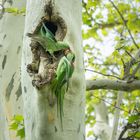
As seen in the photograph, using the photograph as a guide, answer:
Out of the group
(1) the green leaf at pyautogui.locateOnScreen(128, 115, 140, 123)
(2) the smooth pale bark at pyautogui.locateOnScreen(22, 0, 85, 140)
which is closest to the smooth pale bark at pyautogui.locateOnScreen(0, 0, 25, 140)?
(1) the green leaf at pyautogui.locateOnScreen(128, 115, 140, 123)

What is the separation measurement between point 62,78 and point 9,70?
1226 millimetres

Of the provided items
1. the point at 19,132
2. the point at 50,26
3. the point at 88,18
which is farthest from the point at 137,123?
the point at 88,18

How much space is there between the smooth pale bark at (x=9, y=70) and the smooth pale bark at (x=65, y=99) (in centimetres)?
92

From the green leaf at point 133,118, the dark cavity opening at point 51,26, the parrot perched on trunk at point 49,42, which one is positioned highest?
the dark cavity opening at point 51,26

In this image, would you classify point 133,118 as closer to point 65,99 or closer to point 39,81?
point 65,99

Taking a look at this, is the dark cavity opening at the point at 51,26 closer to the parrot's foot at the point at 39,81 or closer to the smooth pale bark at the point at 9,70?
the parrot's foot at the point at 39,81

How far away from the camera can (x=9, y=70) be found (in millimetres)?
2398

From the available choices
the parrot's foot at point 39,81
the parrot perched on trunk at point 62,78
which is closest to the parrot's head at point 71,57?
the parrot perched on trunk at point 62,78

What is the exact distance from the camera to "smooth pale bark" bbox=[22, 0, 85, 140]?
1276 millimetres

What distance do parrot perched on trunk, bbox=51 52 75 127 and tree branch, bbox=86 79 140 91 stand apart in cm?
109

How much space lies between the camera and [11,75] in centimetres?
238

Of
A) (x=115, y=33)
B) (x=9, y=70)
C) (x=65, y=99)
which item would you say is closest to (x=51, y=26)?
(x=65, y=99)

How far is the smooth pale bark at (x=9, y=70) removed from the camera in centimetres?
230

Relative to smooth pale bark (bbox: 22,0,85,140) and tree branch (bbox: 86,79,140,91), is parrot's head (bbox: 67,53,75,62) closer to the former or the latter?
smooth pale bark (bbox: 22,0,85,140)
